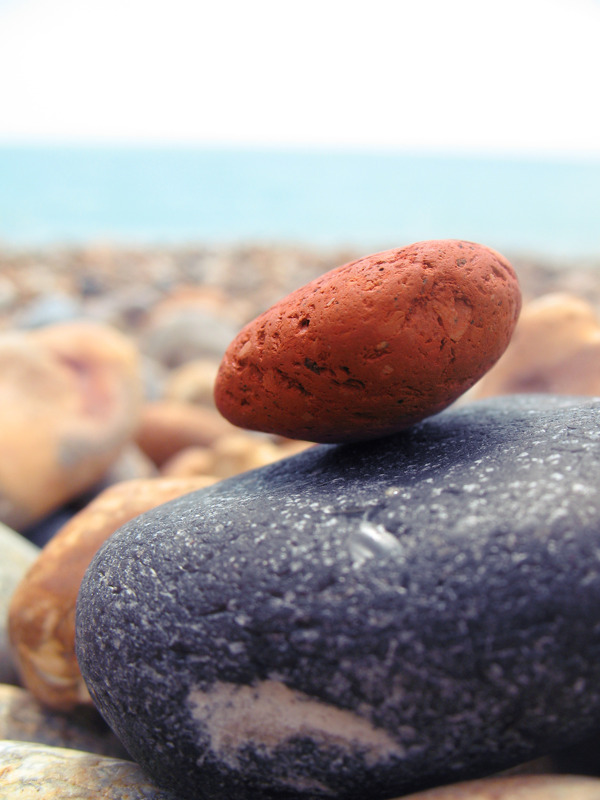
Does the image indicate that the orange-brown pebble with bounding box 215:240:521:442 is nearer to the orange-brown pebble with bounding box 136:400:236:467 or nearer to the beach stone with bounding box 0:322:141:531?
the beach stone with bounding box 0:322:141:531

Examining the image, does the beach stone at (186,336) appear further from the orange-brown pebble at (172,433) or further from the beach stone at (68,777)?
the beach stone at (68,777)

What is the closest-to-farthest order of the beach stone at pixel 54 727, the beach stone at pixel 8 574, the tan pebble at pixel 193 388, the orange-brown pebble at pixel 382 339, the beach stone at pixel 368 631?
the beach stone at pixel 368 631 < the orange-brown pebble at pixel 382 339 < the beach stone at pixel 54 727 < the beach stone at pixel 8 574 < the tan pebble at pixel 193 388

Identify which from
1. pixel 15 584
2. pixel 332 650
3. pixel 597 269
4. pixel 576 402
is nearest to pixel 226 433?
pixel 15 584

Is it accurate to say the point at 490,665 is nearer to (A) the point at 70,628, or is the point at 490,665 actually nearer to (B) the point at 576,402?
(B) the point at 576,402

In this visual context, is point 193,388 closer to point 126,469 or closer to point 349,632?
point 126,469

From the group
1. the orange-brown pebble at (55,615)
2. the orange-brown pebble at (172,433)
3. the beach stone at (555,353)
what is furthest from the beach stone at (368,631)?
the orange-brown pebble at (172,433)

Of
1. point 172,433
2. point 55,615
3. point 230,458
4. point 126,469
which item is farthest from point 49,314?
point 55,615

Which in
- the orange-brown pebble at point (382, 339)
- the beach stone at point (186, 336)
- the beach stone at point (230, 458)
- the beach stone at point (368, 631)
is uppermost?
the orange-brown pebble at point (382, 339)
